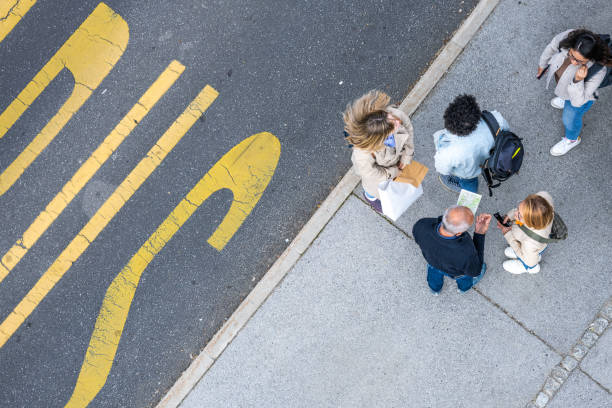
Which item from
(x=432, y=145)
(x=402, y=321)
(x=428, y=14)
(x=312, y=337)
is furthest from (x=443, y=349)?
(x=428, y=14)

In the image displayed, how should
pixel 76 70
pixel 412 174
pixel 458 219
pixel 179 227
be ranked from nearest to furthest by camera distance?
pixel 458 219 → pixel 412 174 → pixel 179 227 → pixel 76 70

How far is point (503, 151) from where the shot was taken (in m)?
3.61

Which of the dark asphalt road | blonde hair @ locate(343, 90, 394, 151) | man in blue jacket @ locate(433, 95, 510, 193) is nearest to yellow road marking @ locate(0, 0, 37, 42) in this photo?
the dark asphalt road

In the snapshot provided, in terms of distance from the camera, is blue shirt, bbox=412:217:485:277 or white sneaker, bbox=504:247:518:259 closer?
blue shirt, bbox=412:217:485:277

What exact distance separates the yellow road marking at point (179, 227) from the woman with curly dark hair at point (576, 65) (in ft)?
9.47

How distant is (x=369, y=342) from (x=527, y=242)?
190 cm

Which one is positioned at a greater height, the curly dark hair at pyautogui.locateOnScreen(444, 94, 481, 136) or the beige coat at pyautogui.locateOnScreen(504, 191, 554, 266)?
the curly dark hair at pyautogui.locateOnScreen(444, 94, 481, 136)

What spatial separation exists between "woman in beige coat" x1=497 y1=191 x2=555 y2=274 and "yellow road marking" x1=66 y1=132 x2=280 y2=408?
2633mm

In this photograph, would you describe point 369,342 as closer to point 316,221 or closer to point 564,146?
point 316,221

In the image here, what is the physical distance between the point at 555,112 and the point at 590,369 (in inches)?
104

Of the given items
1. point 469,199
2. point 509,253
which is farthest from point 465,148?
point 509,253

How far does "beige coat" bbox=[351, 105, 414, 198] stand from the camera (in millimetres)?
3818

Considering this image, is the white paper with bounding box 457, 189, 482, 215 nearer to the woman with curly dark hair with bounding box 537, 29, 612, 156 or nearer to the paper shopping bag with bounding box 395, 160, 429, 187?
the paper shopping bag with bounding box 395, 160, 429, 187

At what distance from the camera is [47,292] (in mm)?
5371
